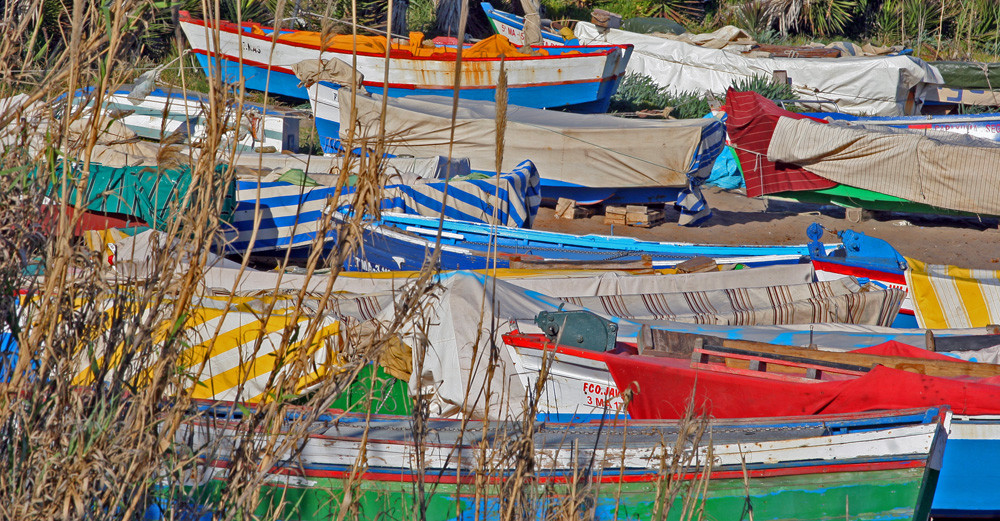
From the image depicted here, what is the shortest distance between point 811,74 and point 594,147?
30.2 feet

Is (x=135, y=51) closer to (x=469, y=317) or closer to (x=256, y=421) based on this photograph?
(x=256, y=421)

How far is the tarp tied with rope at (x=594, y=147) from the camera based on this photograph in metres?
10.9

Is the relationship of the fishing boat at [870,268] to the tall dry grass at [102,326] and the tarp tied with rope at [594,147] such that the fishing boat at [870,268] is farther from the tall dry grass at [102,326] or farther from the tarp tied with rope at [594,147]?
the tall dry grass at [102,326]

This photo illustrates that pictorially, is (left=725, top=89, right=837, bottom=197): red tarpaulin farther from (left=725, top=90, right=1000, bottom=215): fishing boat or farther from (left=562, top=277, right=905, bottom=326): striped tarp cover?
(left=562, top=277, right=905, bottom=326): striped tarp cover

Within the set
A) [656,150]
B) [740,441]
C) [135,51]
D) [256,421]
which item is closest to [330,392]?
[256,421]

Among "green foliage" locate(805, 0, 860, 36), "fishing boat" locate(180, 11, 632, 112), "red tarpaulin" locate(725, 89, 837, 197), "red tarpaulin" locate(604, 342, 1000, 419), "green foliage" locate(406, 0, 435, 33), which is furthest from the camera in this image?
"green foliage" locate(805, 0, 860, 36)

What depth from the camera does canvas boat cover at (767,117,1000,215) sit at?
10.9 metres

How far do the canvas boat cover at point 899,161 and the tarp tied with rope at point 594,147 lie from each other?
1.32 m

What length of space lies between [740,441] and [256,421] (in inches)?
93.3

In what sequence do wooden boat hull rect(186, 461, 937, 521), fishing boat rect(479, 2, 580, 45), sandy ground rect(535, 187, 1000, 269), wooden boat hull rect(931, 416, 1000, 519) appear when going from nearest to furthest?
wooden boat hull rect(186, 461, 937, 521) → wooden boat hull rect(931, 416, 1000, 519) → sandy ground rect(535, 187, 1000, 269) → fishing boat rect(479, 2, 580, 45)

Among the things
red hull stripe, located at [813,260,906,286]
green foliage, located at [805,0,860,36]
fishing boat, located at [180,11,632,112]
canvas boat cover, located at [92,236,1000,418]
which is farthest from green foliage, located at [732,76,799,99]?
canvas boat cover, located at [92,236,1000,418]

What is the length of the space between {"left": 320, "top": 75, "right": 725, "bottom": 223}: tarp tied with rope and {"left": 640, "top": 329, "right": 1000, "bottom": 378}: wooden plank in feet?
21.1

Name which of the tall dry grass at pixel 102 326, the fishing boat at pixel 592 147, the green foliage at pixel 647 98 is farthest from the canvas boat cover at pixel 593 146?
the tall dry grass at pixel 102 326

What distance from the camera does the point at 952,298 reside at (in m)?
6.60
